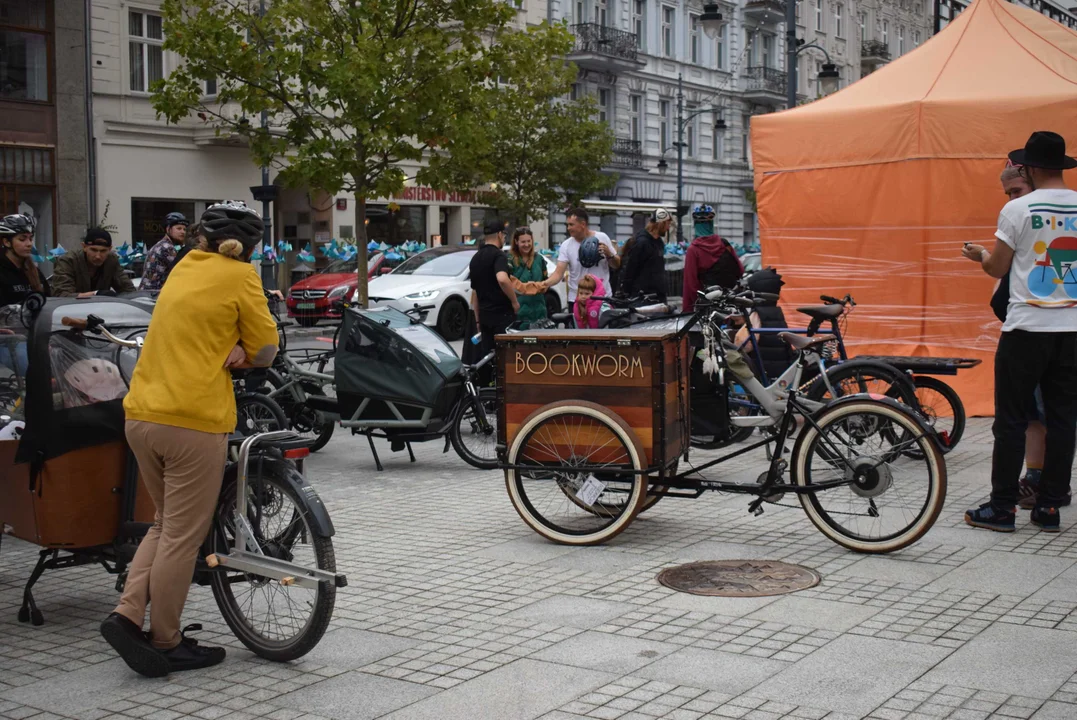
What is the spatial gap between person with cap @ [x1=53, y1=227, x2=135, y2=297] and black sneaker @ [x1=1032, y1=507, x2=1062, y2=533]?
20.8 ft

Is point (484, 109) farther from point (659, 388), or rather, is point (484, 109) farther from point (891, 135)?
point (659, 388)

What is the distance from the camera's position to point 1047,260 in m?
7.08

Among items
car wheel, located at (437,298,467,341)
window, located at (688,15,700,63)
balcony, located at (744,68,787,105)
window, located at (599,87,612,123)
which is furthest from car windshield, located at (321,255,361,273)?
balcony, located at (744,68,787,105)

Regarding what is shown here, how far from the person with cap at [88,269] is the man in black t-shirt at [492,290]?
3.16 metres

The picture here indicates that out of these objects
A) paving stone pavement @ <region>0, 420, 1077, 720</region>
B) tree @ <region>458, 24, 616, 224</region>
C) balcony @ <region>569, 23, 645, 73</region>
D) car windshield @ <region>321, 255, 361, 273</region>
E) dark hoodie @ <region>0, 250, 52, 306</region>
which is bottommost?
paving stone pavement @ <region>0, 420, 1077, 720</region>

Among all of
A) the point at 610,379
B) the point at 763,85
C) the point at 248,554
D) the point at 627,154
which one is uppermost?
the point at 763,85

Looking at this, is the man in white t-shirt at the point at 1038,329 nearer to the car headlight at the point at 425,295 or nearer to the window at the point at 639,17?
the car headlight at the point at 425,295

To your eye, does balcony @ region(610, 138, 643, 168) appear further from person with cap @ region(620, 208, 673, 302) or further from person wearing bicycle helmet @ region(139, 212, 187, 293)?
person wearing bicycle helmet @ region(139, 212, 187, 293)

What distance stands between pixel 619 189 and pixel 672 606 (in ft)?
149

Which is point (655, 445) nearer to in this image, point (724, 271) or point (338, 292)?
point (724, 271)

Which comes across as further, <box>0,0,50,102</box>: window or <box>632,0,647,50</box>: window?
<box>632,0,647,50</box>: window

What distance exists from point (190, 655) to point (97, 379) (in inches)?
52.5

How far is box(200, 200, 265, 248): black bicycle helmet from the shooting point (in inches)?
198

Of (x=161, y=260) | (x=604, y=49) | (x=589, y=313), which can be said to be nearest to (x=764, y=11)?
(x=604, y=49)
